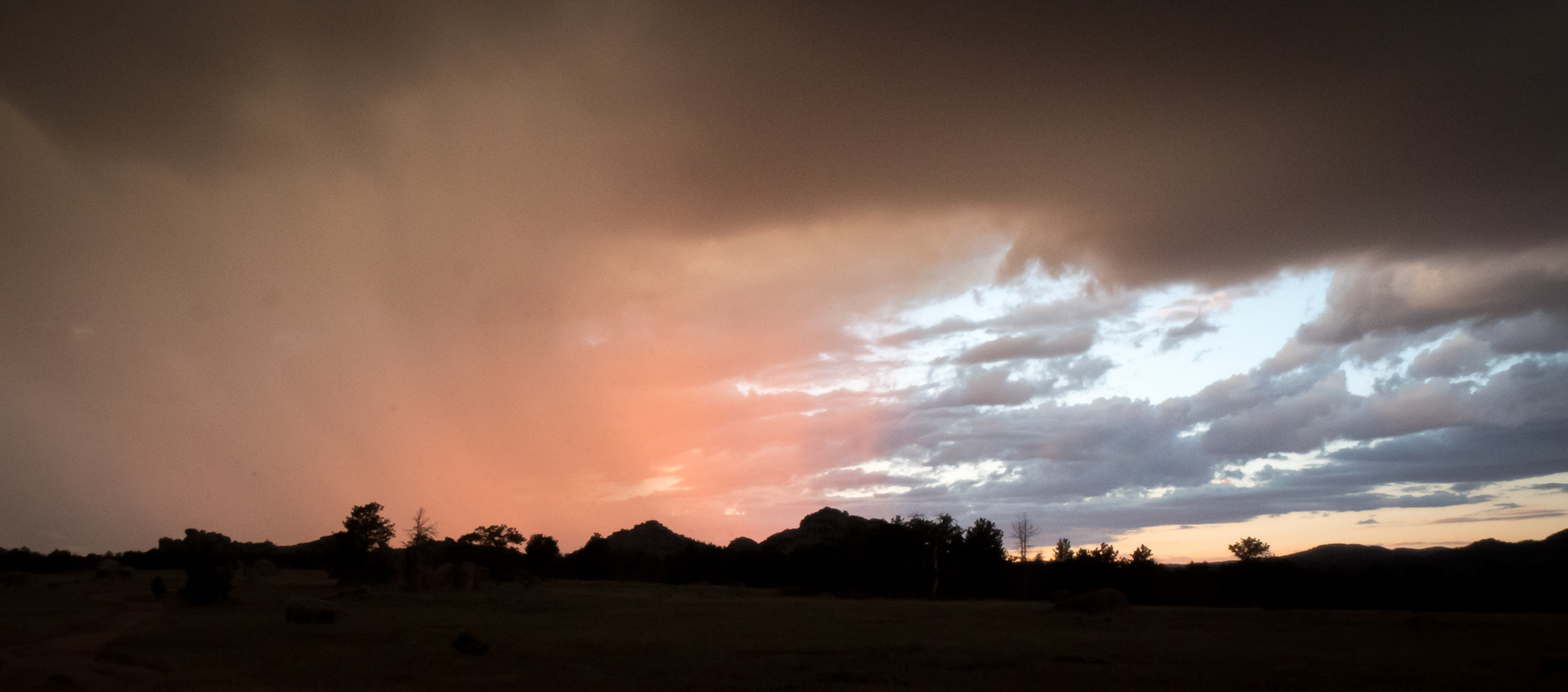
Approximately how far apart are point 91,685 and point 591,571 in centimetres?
10194

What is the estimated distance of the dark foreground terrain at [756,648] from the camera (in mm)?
17172

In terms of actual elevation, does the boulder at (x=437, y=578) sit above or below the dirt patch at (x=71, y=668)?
below

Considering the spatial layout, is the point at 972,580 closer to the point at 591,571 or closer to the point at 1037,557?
the point at 1037,557

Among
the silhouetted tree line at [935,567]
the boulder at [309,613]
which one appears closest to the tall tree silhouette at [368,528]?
the silhouetted tree line at [935,567]

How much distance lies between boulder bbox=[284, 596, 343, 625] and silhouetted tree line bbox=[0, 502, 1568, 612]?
11.2 metres

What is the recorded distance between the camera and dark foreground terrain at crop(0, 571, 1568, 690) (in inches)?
676

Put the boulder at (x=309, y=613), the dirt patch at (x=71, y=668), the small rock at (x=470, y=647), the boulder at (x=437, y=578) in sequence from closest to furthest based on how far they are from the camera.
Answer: the dirt patch at (x=71, y=668)
the small rock at (x=470, y=647)
the boulder at (x=309, y=613)
the boulder at (x=437, y=578)

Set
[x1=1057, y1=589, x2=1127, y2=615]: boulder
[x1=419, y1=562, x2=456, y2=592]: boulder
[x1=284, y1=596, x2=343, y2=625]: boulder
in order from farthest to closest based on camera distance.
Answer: [x1=419, y1=562, x2=456, y2=592]: boulder
[x1=1057, y1=589, x2=1127, y2=615]: boulder
[x1=284, y1=596, x2=343, y2=625]: boulder

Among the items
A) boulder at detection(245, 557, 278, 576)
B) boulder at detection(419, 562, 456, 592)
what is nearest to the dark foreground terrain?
boulder at detection(419, 562, 456, 592)

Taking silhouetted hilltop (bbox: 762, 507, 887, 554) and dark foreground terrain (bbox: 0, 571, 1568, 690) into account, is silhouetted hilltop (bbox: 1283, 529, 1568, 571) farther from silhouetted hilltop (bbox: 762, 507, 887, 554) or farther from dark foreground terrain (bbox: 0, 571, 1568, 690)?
silhouetted hilltop (bbox: 762, 507, 887, 554)

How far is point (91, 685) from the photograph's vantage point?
16062 millimetres

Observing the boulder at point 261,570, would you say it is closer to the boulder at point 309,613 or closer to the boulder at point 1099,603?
the boulder at point 309,613

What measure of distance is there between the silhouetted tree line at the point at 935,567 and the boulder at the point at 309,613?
11.2 metres

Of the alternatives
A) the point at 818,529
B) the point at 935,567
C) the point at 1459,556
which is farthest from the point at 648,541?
the point at 1459,556
